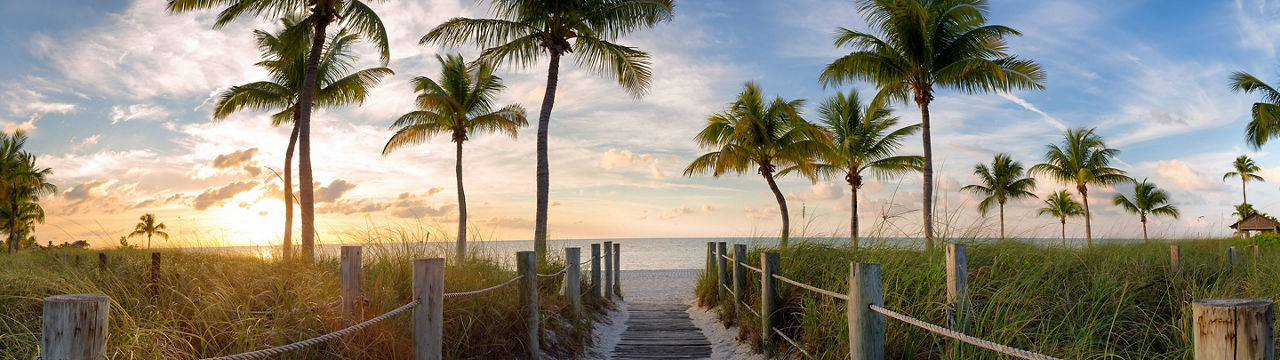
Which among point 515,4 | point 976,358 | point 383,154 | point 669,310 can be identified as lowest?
point 669,310

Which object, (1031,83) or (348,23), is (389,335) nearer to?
(348,23)

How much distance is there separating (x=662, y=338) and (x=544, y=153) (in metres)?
5.56

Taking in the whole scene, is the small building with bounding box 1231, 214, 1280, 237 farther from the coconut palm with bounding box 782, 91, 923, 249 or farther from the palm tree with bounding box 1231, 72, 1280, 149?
the coconut palm with bounding box 782, 91, 923, 249

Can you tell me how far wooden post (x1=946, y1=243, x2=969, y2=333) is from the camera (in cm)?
441

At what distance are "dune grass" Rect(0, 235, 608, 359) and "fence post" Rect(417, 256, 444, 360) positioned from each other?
282mm

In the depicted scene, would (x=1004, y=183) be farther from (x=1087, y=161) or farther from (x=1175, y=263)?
(x=1175, y=263)

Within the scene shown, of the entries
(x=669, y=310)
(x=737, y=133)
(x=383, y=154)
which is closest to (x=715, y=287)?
(x=669, y=310)

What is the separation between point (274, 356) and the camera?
3992 mm

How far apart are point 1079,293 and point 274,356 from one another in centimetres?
618

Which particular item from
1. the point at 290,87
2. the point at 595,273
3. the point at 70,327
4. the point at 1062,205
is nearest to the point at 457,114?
the point at 290,87

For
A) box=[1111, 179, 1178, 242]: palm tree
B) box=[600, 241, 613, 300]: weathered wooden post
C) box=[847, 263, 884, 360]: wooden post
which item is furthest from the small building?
box=[847, 263, 884, 360]: wooden post

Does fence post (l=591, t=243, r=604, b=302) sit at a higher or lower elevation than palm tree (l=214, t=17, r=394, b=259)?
lower

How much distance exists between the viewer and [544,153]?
1287 centimetres

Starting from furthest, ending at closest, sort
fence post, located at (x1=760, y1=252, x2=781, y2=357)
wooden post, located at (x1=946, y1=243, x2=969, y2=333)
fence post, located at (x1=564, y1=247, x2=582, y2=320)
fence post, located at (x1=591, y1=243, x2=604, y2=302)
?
fence post, located at (x1=591, y1=243, x2=604, y2=302)
fence post, located at (x1=564, y1=247, x2=582, y2=320)
fence post, located at (x1=760, y1=252, x2=781, y2=357)
wooden post, located at (x1=946, y1=243, x2=969, y2=333)
